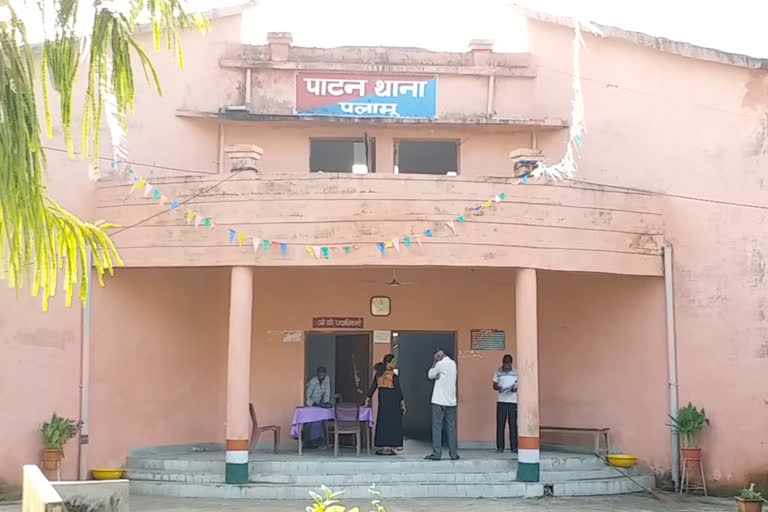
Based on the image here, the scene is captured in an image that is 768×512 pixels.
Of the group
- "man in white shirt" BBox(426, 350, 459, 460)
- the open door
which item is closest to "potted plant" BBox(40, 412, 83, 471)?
the open door

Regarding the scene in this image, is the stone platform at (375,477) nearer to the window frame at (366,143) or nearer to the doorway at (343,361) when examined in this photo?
the doorway at (343,361)

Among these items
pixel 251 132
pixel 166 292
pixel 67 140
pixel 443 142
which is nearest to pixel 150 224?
pixel 166 292

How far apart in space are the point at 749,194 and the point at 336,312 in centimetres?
599

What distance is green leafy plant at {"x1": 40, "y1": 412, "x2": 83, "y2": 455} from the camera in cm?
1134

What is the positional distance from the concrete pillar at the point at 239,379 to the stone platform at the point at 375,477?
0.26 meters

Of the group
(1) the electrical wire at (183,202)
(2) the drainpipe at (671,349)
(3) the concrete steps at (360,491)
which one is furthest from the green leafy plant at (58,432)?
(2) the drainpipe at (671,349)

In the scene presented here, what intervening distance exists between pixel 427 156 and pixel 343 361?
344 cm

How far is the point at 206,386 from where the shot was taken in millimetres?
13523

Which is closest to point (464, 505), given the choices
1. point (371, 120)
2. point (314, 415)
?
point (314, 415)

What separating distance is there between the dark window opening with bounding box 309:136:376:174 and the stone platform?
15.0 feet

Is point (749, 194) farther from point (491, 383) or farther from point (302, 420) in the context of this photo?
point (302, 420)

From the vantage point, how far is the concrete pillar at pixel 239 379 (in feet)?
36.3

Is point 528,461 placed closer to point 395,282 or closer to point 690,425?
point 690,425

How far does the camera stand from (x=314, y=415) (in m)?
12.5
